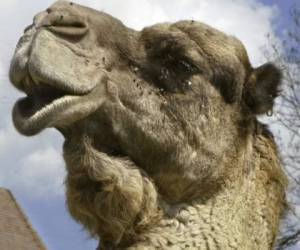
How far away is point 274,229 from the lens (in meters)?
5.25

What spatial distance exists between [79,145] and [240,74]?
1.09 meters

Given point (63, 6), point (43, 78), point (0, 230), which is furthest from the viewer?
point (0, 230)

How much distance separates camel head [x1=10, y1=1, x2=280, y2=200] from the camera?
14.7 feet

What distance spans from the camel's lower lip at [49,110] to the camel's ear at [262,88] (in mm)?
1134

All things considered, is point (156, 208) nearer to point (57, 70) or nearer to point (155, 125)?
point (155, 125)

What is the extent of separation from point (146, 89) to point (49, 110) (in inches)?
29.7

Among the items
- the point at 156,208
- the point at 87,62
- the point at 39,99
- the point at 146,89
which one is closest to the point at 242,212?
the point at 156,208

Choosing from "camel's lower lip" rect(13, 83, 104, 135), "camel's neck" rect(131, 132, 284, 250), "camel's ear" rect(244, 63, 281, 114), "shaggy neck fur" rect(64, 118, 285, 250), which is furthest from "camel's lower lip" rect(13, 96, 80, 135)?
"camel's ear" rect(244, 63, 281, 114)

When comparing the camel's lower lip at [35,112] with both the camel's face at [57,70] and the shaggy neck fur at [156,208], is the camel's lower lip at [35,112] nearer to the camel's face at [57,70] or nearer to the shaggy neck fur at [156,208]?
the camel's face at [57,70]

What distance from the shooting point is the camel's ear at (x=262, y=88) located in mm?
5391

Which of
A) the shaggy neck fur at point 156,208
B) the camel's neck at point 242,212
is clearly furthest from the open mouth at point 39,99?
the camel's neck at point 242,212

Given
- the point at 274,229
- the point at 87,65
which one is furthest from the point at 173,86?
the point at 274,229

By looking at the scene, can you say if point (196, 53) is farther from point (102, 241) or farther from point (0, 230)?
point (0, 230)

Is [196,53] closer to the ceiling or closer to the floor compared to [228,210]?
closer to the ceiling
